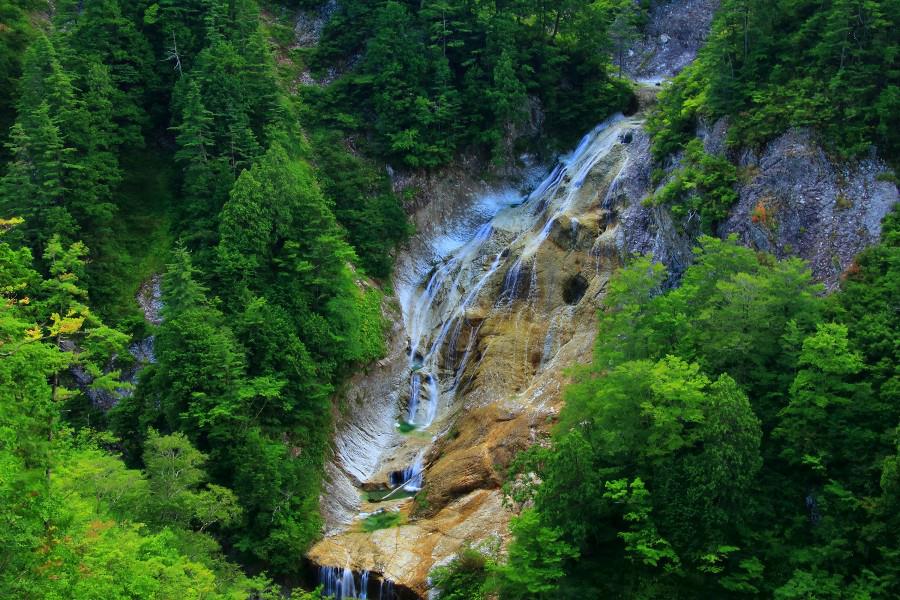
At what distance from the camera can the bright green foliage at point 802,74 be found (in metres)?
27.3

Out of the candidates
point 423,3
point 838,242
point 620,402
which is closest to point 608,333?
point 620,402

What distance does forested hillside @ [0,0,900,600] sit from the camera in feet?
63.9

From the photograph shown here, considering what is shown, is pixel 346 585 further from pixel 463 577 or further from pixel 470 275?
pixel 470 275

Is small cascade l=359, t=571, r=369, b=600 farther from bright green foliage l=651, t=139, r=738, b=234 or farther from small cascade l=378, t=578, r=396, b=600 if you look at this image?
bright green foliage l=651, t=139, r=738, b=234

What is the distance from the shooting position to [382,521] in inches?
1145

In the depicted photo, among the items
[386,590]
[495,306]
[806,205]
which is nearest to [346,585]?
[386,590]

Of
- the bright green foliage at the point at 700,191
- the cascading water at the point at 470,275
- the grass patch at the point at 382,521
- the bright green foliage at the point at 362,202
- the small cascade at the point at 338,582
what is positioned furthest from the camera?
the bright green foliage at the point at 362,202

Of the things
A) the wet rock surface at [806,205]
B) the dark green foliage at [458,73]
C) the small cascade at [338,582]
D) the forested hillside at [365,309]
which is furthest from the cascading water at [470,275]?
the small cascade at [338,582]

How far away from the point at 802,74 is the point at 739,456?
19.1 m

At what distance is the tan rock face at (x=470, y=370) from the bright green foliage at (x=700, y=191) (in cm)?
419

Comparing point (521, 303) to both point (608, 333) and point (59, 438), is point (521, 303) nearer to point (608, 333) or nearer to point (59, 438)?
point (608, 333)

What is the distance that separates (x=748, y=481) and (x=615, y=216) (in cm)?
1950

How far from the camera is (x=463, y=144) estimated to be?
48.5m

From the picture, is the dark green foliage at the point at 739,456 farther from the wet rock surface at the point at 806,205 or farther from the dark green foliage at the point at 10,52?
the dark green foliage at the point at 10,52
